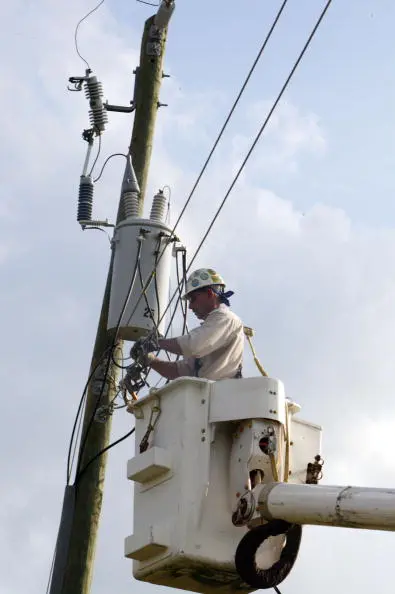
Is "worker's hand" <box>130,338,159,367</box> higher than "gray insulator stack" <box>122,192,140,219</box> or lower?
lower

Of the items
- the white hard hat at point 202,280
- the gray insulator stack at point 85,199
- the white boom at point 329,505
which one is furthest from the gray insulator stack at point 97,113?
the white boom at point 329,505

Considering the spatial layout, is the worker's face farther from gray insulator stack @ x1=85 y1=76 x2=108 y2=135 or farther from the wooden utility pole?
gray insulator stack @ x1=85 y1=76 x2=108 y2=135

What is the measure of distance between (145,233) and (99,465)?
1.63m

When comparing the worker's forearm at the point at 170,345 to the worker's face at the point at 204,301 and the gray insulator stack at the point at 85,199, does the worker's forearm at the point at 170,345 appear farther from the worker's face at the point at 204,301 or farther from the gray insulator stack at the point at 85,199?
the gray insulator stack at the point at 85,199

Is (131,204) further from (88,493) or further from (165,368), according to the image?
(88,493)

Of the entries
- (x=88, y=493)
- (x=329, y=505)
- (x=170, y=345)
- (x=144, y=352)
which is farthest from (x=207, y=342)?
(x=329, y=505)

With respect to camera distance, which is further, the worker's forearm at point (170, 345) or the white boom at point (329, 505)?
the worker's forearm at point (170, 345)

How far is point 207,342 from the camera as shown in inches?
439

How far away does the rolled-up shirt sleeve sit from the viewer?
11156 millimetres

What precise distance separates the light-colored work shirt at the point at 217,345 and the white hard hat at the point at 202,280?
12.8 inches

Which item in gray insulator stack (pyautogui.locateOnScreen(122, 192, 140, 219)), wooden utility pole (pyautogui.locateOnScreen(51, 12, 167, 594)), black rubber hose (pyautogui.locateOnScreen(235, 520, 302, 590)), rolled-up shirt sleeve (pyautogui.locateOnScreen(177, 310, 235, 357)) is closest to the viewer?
black rubber hose (pyautogui.locateOnScreen(235, 520, 302, 590))

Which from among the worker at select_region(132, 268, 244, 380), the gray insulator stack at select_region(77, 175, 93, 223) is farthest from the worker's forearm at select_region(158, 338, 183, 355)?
the gray insulator stack at select_region(77, 175, 93, 223)

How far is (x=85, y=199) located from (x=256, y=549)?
159 inches

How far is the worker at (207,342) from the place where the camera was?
11.2 meters
